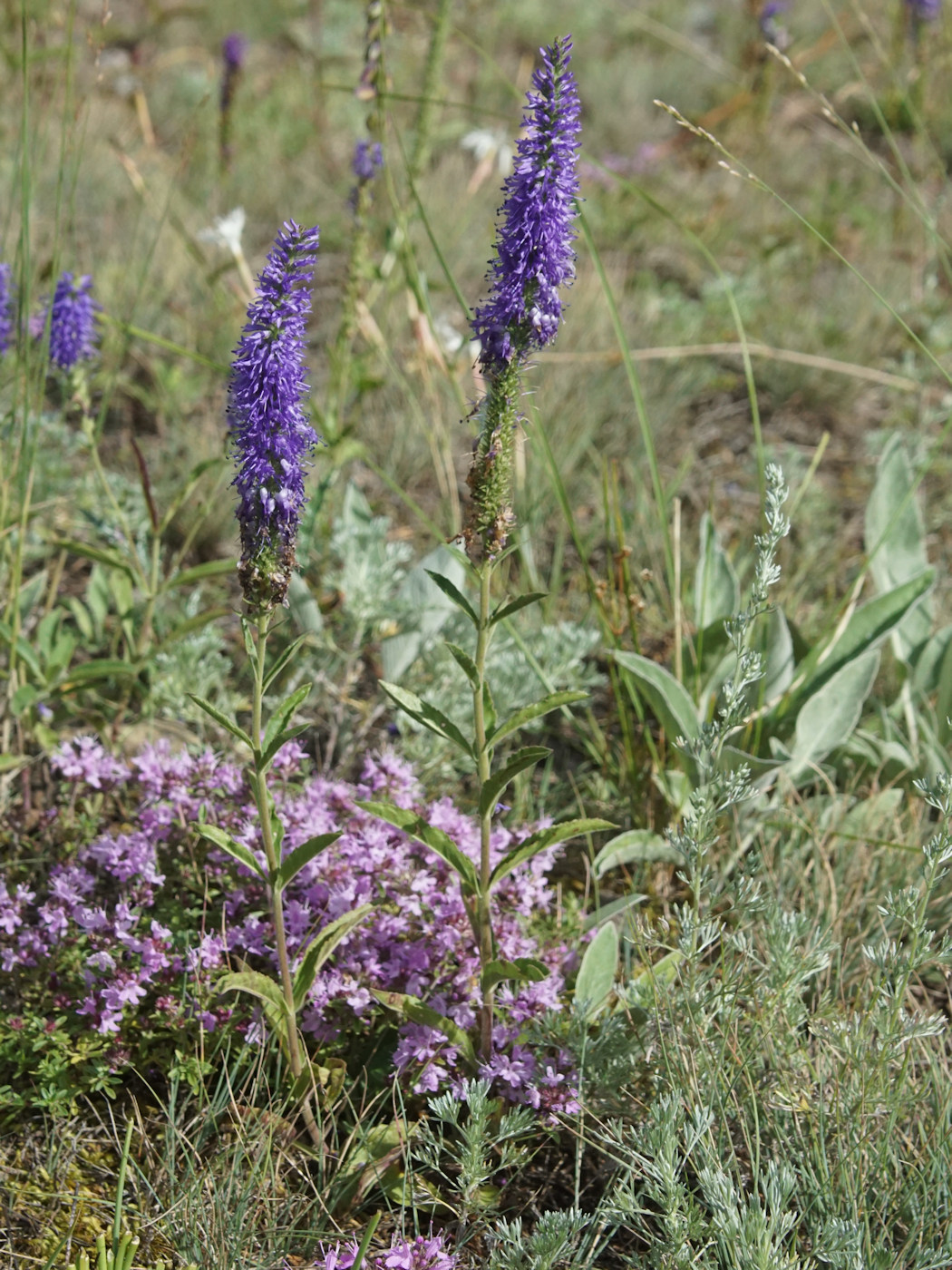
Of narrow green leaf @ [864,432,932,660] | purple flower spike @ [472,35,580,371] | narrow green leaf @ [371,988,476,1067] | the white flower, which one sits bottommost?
narrow green leaf @ [371,988,476,1067]

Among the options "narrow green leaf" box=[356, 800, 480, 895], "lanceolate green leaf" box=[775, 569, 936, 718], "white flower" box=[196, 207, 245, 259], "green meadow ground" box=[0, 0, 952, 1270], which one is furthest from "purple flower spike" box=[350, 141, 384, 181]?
"narrow green leaf" box=[356, 800, 480, 895]

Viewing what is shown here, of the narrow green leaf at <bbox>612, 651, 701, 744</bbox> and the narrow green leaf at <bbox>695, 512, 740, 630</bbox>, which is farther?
the narrow green leaf at <bbox>695, 512, 740, 630</bbox>

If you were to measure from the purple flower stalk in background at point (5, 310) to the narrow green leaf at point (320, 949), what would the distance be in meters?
1.84

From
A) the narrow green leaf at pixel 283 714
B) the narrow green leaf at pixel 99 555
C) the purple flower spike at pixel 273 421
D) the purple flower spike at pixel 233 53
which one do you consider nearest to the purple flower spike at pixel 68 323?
the narrow green leaf at pixel 99 555

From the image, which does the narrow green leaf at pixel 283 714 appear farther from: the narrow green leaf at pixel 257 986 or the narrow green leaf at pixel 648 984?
the narrow green leaf at pixel 648 984

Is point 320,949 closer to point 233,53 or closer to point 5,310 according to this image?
point 5,310

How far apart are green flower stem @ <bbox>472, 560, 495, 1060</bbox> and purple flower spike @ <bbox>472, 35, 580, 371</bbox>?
344 millimetres

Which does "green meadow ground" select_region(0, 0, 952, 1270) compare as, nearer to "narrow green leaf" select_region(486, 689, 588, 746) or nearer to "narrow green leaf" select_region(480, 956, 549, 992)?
"narrow green leaf" select_region(480, 956, 549, 992)

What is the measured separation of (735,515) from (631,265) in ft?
6.59

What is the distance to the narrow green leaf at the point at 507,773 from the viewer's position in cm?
166

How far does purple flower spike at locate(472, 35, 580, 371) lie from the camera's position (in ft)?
5.01

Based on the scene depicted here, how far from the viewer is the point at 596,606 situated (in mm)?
2947

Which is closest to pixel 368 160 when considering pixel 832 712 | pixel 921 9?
pixel 832 712

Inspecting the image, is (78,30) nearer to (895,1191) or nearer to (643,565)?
(643,565)
